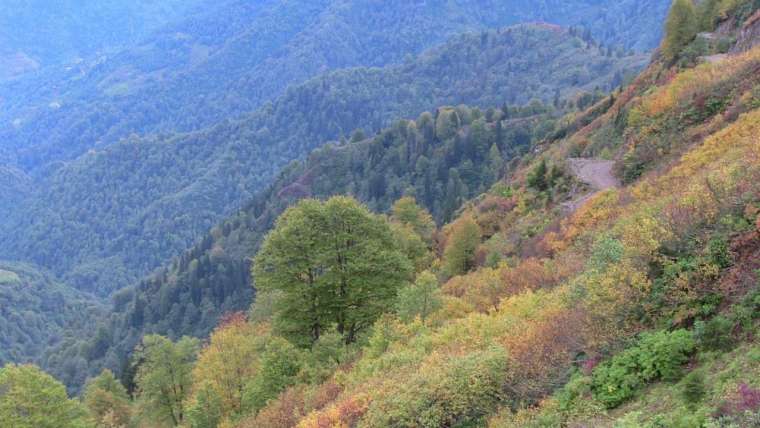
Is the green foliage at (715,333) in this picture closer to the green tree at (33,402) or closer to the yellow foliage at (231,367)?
the yellow foliage at (231,367)

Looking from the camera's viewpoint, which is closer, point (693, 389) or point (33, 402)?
point (693, 389)

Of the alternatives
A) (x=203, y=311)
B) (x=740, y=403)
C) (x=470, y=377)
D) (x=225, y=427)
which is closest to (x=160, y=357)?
(x=225, y=427)

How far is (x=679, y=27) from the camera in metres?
61.5

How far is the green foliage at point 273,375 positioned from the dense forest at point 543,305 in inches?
3.9

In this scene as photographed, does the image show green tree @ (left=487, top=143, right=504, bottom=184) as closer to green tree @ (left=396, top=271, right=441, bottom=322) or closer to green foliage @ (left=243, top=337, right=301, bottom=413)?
green tree @ (left=396, top=271, right=441, bottom=322)

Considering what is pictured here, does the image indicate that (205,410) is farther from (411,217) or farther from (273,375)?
(411,217)

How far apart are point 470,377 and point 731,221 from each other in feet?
27.0

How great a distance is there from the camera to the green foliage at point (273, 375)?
28844 millimetres

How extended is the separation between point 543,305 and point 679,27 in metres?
54.2

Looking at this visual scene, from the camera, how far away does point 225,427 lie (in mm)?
30031

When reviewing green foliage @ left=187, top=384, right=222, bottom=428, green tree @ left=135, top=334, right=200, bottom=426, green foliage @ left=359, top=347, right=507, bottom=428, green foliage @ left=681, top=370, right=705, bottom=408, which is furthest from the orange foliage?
green tree @ left=135, top=334, right=200, bottom=426

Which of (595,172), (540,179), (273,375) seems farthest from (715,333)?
(540,179)

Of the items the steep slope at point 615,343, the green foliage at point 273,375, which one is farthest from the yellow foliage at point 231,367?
the steep slope at point 615,343

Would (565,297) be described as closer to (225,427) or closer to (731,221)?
(731,221)
